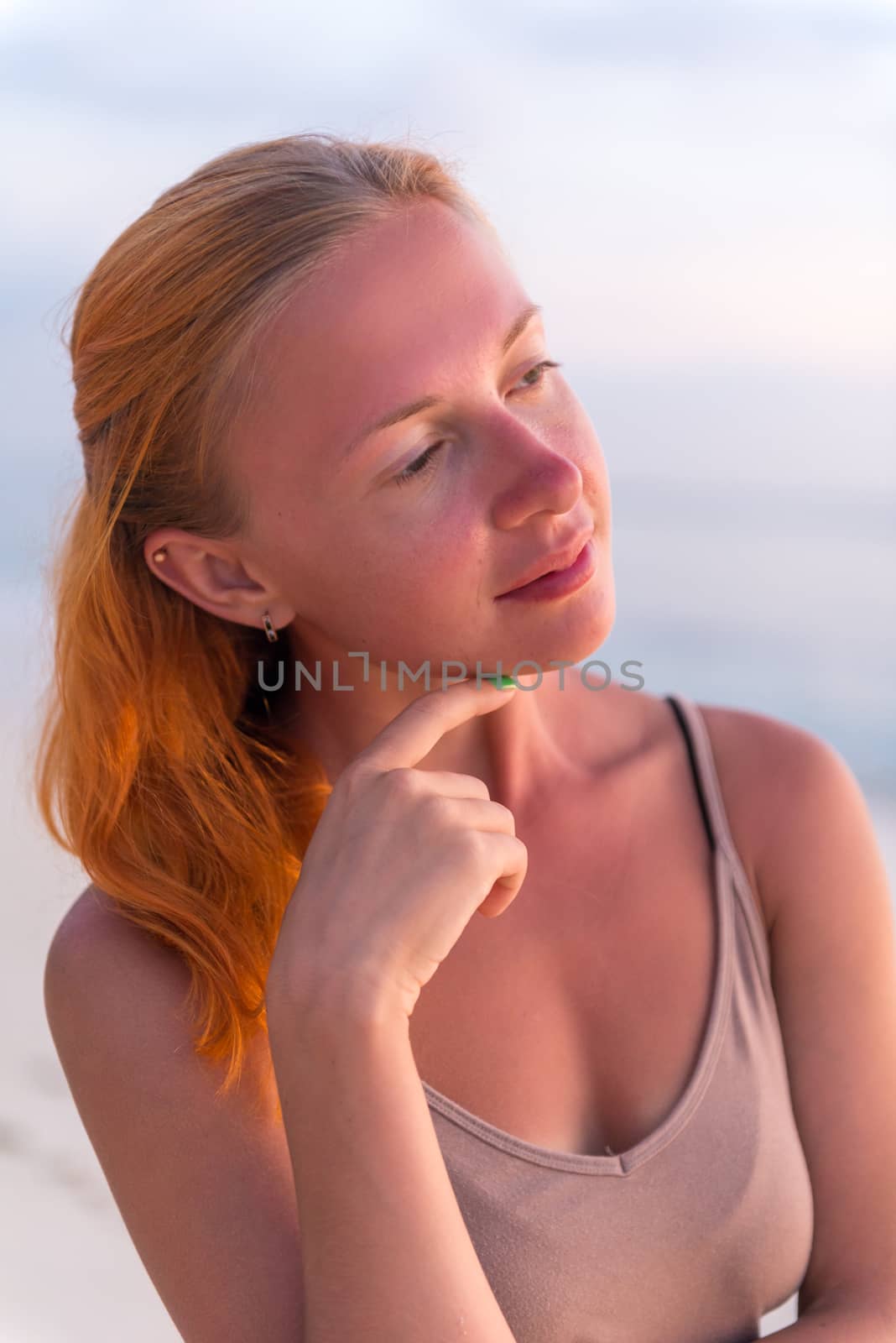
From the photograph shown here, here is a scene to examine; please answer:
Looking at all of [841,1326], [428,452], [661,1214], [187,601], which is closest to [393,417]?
[428,452]

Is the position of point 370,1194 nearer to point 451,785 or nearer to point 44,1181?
point 451,785

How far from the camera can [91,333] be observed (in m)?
1.58

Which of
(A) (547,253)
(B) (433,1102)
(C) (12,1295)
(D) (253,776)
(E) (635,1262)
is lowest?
(C) (12,1295)

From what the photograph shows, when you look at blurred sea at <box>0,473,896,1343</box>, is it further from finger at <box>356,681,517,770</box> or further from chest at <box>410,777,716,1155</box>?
finger at <box>356,681,517,770</box>

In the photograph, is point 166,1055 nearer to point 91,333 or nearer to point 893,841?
point 91,333

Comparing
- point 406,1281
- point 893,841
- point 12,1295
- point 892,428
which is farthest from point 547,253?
point 406,1281

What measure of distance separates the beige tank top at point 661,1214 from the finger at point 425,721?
40 cm

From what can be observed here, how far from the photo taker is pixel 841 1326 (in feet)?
4.61

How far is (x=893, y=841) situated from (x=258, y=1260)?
9.74ft

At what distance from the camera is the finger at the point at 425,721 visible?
1383 mm

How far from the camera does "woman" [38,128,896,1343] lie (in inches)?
50.3

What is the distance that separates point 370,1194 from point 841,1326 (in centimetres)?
59

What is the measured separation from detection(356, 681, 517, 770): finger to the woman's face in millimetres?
38

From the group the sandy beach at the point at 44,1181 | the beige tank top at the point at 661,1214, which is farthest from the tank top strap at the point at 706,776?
the sandy beach at the point at 44,1181
